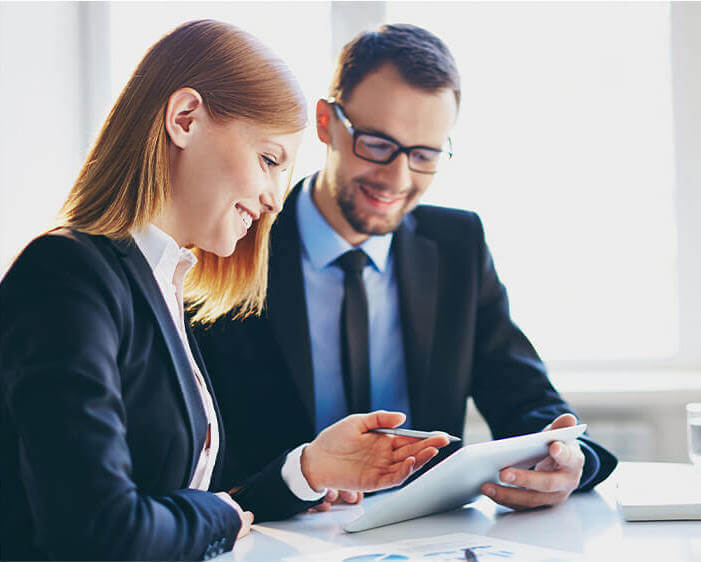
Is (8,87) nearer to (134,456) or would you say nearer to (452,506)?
(134,456)

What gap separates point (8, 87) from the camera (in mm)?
2305

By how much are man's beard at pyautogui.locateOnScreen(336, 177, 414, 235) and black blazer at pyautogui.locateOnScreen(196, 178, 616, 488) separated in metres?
0.10

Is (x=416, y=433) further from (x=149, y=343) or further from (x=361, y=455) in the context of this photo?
(x=149, y=343)

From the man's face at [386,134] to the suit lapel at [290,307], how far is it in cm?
17

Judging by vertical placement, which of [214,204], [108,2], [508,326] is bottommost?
[508,326]

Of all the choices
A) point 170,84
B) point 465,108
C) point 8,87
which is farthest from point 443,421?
point 8,87

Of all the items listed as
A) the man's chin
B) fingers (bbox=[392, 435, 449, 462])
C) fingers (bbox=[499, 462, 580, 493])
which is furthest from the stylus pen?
the man's chin

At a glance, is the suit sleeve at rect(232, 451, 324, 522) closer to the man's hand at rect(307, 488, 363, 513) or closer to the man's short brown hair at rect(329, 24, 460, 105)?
the man's hand at rect(307, 488, 363, 513)

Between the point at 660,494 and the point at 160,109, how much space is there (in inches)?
39.4

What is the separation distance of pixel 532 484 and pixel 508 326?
0.69 m

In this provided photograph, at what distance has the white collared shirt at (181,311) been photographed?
1.12m

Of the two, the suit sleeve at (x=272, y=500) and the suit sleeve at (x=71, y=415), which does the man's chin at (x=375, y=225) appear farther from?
the suit sleeve at (x=71, y=415)

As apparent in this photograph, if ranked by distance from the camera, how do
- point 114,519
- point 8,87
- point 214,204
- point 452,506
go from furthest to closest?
1. point 8,87
2. point 452,506
3. point 214,204
4. point 114,519

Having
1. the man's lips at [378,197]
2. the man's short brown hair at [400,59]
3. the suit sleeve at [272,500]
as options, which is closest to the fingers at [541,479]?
Result: the suit sleeve at [272,500]
